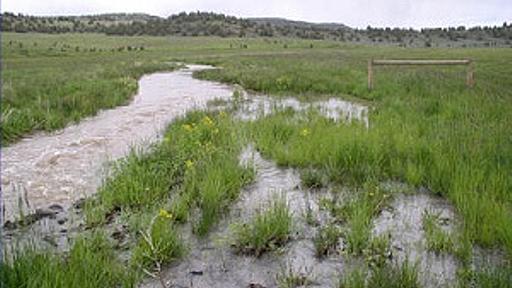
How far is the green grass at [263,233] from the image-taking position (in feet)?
18.0

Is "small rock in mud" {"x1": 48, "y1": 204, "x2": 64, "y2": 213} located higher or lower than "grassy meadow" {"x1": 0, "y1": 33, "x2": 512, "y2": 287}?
lower

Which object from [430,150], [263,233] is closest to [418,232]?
[263,233]

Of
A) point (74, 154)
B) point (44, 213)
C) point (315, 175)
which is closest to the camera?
point (44, 213)

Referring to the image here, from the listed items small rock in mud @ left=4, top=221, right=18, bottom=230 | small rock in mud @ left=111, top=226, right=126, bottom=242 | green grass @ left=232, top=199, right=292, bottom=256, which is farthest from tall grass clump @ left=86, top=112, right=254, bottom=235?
small rock in mud @ left=4, top=221, right=18, bottom=230

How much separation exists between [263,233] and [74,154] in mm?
5556

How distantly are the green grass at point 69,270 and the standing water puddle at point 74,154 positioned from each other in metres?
1.32

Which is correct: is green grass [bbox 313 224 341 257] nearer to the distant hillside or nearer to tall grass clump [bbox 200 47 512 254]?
tall grass clump [bbox 200 47 512 254]

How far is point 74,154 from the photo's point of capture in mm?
9961

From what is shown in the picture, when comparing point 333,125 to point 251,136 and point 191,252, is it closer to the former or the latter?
point 251,136

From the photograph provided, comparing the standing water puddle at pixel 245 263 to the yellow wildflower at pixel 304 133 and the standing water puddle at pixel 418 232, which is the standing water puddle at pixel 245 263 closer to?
the standing water puddle at pixel 418 232

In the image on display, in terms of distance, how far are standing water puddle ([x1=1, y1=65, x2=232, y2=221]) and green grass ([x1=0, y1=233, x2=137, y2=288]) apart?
132cm

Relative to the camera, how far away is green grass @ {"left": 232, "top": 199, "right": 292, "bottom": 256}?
5484mm

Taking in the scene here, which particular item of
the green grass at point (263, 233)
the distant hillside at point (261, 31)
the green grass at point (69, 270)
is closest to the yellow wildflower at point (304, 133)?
the green grass at point (263, 233)

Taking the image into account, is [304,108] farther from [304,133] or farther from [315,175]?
[315,175]
